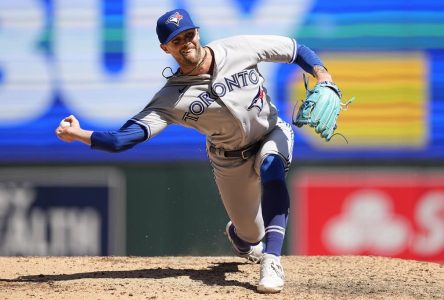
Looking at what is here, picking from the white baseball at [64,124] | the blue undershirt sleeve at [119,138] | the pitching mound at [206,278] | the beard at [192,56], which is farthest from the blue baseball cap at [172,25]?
the pitching mound at [206,278]

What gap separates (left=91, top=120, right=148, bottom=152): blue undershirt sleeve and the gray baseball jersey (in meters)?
0.04

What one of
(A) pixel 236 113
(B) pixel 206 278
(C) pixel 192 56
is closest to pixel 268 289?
(B) pixel 206 278

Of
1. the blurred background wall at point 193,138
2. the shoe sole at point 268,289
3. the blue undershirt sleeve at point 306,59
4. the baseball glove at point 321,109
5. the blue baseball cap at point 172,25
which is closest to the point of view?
the shoe sole at point 268,289

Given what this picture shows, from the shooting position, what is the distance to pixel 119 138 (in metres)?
3.72

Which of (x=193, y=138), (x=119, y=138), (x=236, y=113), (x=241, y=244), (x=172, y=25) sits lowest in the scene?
(x=241, y=244)

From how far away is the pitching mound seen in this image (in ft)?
12.1

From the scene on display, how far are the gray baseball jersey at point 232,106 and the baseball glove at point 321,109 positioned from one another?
20 cm

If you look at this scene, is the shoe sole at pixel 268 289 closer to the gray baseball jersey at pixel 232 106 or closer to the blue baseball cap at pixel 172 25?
the gray baseball jersey at pixel 232 106

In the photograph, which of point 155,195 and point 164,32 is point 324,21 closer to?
point 155,195

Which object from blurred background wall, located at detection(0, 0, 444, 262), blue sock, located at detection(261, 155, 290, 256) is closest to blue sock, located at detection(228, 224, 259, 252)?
blue sock, located at detection(261, 155, 290, 256)

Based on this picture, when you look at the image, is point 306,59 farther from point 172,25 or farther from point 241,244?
point 241,244

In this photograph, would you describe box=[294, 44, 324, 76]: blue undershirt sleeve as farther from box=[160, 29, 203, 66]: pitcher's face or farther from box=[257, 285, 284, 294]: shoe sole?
box=[257, 285, 284, 294]: shoe sole

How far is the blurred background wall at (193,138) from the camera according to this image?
20.2ft

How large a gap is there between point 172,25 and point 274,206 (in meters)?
0.90
